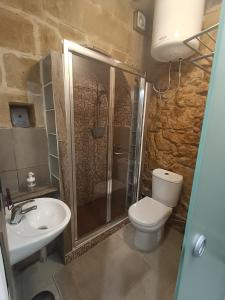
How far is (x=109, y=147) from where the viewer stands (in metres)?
1.91

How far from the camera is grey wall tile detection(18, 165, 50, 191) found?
138cm

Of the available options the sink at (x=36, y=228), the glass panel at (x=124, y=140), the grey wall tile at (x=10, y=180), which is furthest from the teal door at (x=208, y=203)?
the glass panel at (x=124, y=140)

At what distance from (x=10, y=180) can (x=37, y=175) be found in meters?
0.22

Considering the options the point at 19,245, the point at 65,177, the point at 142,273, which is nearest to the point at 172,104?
the point at 65,177

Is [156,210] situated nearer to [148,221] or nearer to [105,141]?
[148,221]

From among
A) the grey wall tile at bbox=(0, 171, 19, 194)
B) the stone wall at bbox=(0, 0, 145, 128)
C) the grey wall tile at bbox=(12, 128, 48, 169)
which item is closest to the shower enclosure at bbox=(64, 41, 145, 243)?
the stone wall at bbox=(0, 0, 145, 128)

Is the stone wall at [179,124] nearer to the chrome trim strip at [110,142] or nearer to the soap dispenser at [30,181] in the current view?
the chrome trim strip at [110,142]

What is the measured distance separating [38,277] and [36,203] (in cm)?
72

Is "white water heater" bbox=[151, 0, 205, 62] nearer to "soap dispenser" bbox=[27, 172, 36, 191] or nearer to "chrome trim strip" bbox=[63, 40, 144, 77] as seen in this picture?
"chrome trim strip" bbox=[63, 40, 144, 77]

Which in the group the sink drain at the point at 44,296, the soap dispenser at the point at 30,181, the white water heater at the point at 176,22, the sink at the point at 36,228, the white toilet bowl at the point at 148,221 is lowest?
the sink drain at the point at 44,296

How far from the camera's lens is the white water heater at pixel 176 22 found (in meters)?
1.37

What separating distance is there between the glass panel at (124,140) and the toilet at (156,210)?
0.46 m

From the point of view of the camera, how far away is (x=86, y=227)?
187 centimetres

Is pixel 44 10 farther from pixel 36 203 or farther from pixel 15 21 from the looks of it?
pixel 36 203
